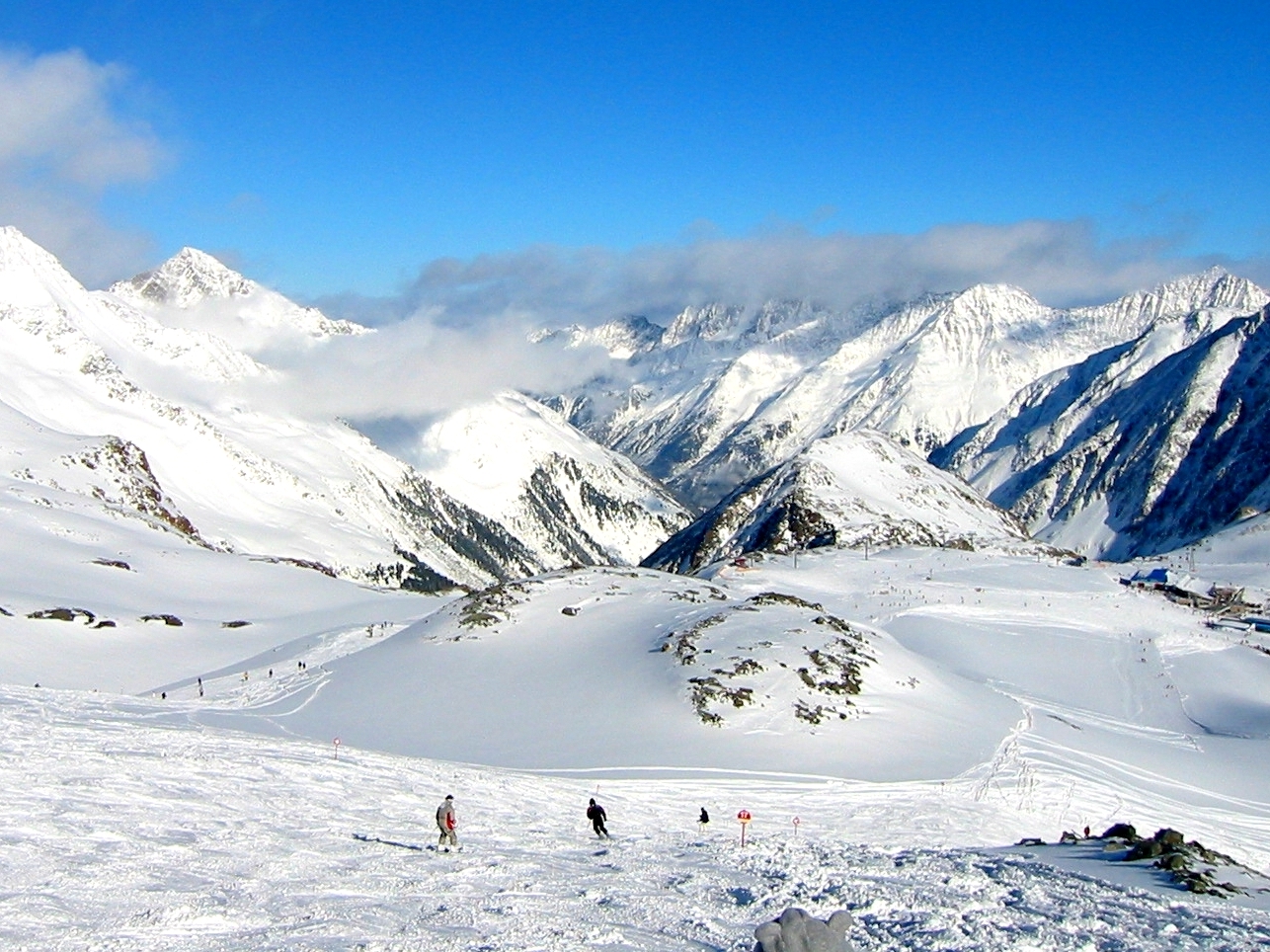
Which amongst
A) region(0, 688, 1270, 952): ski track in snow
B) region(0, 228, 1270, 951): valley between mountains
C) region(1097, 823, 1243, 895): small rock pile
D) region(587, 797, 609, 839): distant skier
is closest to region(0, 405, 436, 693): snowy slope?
region(0, 228, 1270, 951): valley between mountains

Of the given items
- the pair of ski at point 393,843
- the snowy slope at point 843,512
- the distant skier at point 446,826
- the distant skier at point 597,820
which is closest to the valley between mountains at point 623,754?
the pair of ski at point 393,843

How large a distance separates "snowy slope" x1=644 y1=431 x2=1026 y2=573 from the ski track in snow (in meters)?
93.7

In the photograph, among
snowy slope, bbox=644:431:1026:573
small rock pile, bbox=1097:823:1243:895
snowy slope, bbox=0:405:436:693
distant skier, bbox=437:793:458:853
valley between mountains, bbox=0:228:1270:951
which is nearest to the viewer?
valley between mountains, bbox=0:228:1270:951

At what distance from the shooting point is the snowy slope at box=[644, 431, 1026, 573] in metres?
127

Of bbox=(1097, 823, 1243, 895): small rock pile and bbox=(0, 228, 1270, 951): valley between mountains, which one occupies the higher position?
bbox=(0, 228, 1270, 951): valley between mountains

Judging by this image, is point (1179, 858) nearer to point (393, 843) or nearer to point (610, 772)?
point (393, 843)

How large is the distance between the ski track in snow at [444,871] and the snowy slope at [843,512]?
93740mm

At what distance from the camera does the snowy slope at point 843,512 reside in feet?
415

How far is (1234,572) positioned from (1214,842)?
11607 cm

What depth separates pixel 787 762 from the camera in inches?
1452

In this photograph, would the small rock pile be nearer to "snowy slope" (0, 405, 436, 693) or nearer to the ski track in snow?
the ski track in snow

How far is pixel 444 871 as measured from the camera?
19.0 m

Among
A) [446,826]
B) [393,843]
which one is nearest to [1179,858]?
[446,826]

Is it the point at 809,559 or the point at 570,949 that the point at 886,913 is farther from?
the point at 809,559
